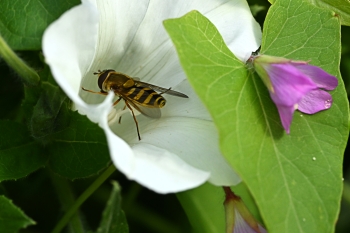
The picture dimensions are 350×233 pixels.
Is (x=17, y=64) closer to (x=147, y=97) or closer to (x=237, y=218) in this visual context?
(x=147, y=97)

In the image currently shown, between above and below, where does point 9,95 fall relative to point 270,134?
below

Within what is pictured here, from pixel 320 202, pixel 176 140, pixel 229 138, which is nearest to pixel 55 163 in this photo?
pixel 176 140

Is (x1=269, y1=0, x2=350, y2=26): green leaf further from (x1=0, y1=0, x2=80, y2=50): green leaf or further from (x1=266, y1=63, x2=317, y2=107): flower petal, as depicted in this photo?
(x1=0, y1=0, x2=80, y2=50): green leaf

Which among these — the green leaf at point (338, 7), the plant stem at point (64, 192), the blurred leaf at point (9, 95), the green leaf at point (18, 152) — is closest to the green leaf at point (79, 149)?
the green leaf at point (18, 152)

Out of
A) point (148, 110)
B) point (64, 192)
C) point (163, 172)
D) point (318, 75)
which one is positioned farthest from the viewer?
point (64, 192)

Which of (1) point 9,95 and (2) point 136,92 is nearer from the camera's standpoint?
(2) point 136,92

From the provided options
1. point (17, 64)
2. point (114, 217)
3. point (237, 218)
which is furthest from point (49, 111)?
point (237, 218)

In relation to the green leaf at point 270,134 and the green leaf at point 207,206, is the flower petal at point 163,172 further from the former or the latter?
the green leaf at point 207,206
